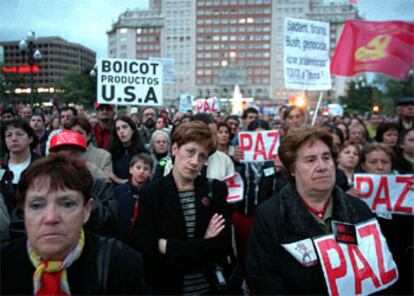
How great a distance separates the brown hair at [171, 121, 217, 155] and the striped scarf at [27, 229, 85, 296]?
4.50ft

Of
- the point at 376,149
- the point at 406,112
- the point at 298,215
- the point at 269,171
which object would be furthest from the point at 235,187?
the point at 406,112

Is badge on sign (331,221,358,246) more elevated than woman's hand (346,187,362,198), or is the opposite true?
badge on sign (331,221,358,246)

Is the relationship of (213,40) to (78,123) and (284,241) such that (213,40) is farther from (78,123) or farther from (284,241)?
(284,241)

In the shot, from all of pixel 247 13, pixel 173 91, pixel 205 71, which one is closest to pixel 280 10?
pixel 247 13

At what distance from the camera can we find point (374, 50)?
5.62 metres

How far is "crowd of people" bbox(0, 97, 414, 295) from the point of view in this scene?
1769 millimetres

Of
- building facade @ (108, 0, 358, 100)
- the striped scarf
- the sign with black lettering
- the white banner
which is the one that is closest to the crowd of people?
the striped scarf

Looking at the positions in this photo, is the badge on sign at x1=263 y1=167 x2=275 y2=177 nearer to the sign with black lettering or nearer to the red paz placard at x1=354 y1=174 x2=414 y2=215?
the red paz placard at x1=354 y1=174 x2=414 y2=215

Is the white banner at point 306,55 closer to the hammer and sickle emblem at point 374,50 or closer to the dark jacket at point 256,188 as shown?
the hammer and sickle emblem at point 374,50

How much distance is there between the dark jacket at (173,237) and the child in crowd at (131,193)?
551 millimetres

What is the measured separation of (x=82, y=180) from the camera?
190cm

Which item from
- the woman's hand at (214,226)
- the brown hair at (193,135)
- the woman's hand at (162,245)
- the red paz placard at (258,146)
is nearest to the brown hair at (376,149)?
the red paz placard at (258,146)

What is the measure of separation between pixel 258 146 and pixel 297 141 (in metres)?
2.49

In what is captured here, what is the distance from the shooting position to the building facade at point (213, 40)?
10144 centimetres
